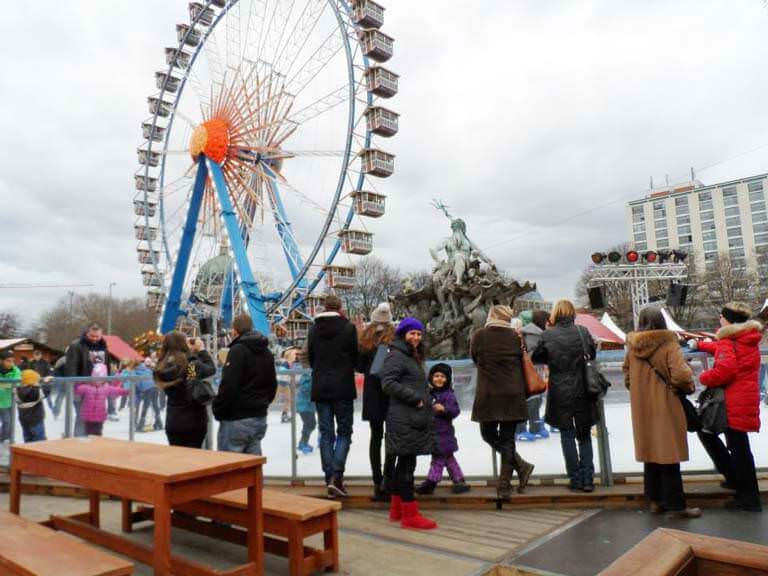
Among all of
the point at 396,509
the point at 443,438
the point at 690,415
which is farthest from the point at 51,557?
the point at 690,415

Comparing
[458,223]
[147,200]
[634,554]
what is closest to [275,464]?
[634,554]

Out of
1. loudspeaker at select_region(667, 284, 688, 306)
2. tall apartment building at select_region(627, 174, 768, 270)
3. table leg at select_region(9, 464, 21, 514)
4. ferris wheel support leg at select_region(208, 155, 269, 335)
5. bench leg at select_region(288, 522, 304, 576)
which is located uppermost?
tall apartment building at select_region(627, 174, 768, 270)

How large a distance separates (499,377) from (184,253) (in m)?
22.3

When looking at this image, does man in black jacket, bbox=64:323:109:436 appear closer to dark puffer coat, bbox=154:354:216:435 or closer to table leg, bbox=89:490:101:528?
dark puffer coat, bbox=154:354:216:435

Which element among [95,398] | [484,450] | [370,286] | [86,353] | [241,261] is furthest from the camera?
[370,286]

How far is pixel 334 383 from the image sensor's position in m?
4.84

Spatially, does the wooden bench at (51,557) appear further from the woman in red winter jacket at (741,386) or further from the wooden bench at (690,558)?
the woman in red winter jacket at (741,386)

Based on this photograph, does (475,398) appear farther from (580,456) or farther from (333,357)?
(333,357)

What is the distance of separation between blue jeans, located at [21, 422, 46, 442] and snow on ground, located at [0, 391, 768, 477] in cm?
270

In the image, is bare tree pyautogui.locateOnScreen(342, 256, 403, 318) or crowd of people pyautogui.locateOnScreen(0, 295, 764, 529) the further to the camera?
bare tree pyautogui.locateOnScreen(342, 256, 403, 318)

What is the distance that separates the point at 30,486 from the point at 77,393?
980 mm

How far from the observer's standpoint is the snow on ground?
193 inches

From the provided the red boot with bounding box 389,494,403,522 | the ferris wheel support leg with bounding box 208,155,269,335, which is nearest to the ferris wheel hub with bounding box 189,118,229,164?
the ferris wheel support leg with bounding box 208,155,269,335

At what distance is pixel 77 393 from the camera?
6.24m
